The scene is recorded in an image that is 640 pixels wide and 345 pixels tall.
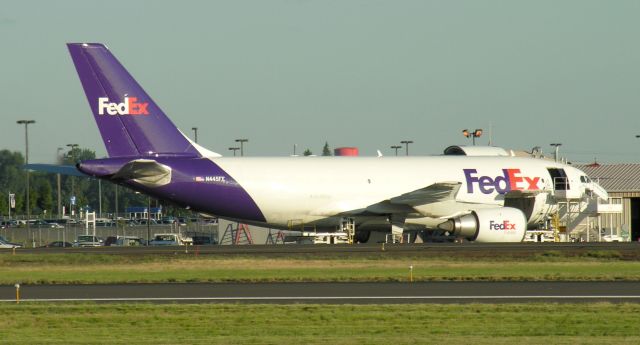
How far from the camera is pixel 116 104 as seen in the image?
51156 mm

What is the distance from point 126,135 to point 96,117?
1.49 meters

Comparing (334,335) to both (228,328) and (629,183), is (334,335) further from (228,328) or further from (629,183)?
(629,183)

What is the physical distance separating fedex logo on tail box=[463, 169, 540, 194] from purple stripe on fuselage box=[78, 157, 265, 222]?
10.2 m

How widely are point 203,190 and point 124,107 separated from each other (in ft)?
16.4

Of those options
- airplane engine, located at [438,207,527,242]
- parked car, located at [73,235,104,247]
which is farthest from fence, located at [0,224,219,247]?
airplane engine, located at [438,207,527,242]

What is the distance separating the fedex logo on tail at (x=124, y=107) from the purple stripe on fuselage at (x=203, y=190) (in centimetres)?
229

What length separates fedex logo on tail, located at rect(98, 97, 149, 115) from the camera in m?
51.1

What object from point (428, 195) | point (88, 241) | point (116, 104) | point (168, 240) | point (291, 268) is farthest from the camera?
point (88, 241)

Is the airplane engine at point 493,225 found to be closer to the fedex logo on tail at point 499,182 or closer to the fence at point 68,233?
the fedex logo on tail at point 499,182

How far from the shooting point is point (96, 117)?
168ft

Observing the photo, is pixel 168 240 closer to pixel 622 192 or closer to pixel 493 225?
pixel 622 192

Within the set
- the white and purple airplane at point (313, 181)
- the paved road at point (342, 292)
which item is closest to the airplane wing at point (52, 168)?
the white and purple airplane at point (313, 181)

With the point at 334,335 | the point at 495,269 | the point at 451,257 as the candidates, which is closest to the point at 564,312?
the point at 334,335

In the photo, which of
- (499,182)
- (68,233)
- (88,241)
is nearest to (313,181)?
(499,182)
